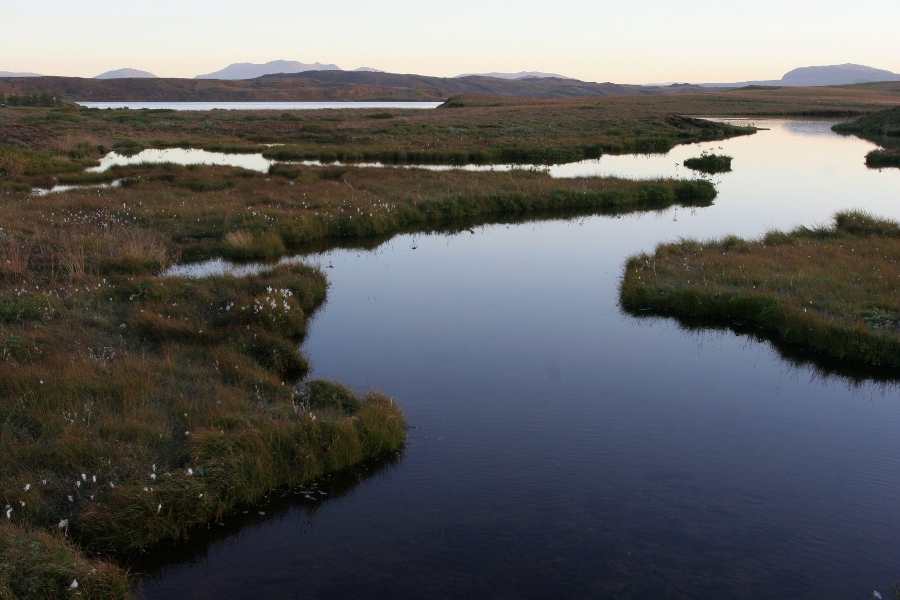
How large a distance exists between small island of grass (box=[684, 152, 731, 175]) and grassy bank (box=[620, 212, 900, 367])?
1682 centimetres

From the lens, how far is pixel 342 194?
23750mm

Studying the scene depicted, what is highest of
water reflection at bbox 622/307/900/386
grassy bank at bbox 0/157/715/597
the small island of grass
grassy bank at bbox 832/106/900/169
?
grassy bank at bbox 832/106/900/169

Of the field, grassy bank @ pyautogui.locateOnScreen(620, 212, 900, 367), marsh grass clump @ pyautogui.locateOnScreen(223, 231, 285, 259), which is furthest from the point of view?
marsh grass clump @ pyautogui.locateOnScreen(223, 231, 285, 259)

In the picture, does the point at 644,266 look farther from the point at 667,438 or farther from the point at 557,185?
the point at 557,185

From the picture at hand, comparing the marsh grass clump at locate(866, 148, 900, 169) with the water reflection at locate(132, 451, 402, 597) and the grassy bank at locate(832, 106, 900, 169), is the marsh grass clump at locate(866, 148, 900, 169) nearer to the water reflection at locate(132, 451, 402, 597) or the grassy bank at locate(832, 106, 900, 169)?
the grassy bank at locate(832, 106, 900, 169)

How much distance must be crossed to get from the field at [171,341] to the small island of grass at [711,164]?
710 cm

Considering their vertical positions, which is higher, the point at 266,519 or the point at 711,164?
the point at 711,164

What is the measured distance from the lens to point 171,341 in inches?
409

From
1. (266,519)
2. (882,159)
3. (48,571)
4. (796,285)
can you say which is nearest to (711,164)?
(882,159)

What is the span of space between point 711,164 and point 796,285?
23.8m

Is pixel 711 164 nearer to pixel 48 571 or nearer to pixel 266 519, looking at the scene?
pixel 266 519

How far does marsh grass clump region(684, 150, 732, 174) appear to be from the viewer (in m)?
34.8

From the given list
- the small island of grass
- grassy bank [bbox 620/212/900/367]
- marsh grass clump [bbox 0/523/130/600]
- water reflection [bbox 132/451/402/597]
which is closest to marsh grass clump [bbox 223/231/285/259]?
grassy bank [bbox 620/212/900/367]

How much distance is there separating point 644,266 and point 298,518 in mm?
11296
